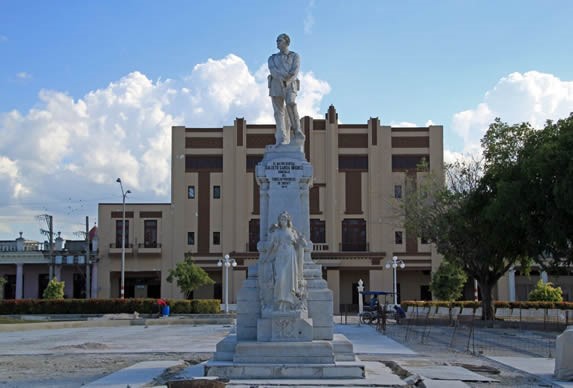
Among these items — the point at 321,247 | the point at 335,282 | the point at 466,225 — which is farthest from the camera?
the point at 321,247

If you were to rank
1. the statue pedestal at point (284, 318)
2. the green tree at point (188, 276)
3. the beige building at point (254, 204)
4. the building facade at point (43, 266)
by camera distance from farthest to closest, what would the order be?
the building facade at point (43, 266)
the beige building at point (254, 204)
the green tree at point (188, 276)
the statue pedestal at point (284, 318)

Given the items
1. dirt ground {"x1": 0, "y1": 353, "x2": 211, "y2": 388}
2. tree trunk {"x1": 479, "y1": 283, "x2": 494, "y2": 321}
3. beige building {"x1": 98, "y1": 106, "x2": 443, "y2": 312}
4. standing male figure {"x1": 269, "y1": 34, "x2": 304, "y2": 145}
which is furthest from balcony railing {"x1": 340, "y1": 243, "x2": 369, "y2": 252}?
standing male figure {"x1": 269, "y1": 34, "x2": 304, "y2": 145}

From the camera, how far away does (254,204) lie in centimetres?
6419

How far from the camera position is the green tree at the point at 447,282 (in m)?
53.7

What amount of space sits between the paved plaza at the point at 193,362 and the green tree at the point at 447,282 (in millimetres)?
24152

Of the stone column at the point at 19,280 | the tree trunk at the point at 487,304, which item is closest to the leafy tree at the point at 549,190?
the tree trunk at the point at 487,304

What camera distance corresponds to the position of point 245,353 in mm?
13734

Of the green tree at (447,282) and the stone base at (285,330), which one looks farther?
the green tree at (447,282)

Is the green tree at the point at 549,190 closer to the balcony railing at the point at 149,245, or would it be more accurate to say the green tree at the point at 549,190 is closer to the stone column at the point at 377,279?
the stone column at the point at 377,279

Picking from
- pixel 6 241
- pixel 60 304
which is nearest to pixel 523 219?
pixel 60 304

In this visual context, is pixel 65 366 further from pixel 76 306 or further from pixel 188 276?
pixel 188 276

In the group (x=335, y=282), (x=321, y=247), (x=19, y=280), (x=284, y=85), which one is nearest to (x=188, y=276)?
(x=321, y=247)

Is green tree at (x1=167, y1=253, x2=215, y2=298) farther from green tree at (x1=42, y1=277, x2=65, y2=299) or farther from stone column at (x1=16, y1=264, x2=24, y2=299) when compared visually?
stone column at (x1=16, y1=264, x2=24, y2=299)

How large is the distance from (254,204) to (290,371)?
51013 mm
